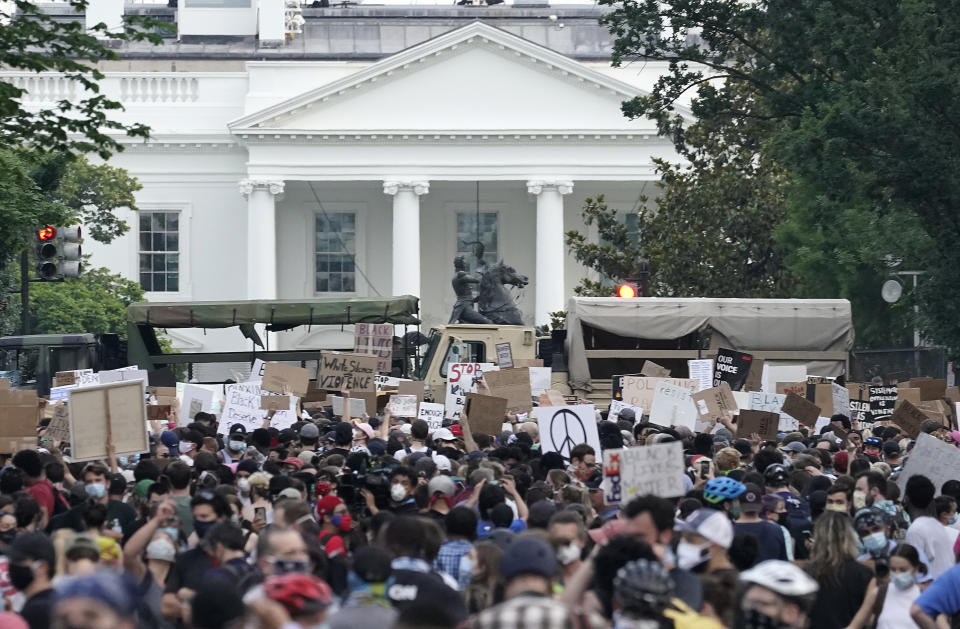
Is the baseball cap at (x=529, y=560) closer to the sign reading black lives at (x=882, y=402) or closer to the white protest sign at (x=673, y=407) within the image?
the white protest sign at (x=673, y=407)

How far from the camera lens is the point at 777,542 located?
8703 mm

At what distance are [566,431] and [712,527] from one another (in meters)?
5.59

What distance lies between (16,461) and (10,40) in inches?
209

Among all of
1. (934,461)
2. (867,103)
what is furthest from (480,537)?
(867,103)

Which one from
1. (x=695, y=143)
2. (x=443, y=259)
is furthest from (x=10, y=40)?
(x=443, y=259)

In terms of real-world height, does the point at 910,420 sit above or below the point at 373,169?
below

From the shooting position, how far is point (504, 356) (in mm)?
22203

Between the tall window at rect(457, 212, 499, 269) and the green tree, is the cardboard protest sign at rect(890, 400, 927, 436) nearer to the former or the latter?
the green tree

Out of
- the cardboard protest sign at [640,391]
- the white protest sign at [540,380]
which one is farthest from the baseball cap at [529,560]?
the white protest sign at [540,380]

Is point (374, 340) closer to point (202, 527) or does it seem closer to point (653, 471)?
point (653, 471)

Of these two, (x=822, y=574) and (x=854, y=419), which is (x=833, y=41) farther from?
(x=822, y=574)

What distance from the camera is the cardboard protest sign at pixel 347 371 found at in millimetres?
19266

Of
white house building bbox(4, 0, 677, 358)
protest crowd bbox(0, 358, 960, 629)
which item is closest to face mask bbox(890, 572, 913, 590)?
protest crowd bbox(0, 358, 960, 629)

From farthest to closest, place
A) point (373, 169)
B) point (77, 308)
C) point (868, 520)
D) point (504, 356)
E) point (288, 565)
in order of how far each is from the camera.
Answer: point (373, 169)
point (77, 308)
point (504, 356)
point (868, 520)
point (288, 565)
